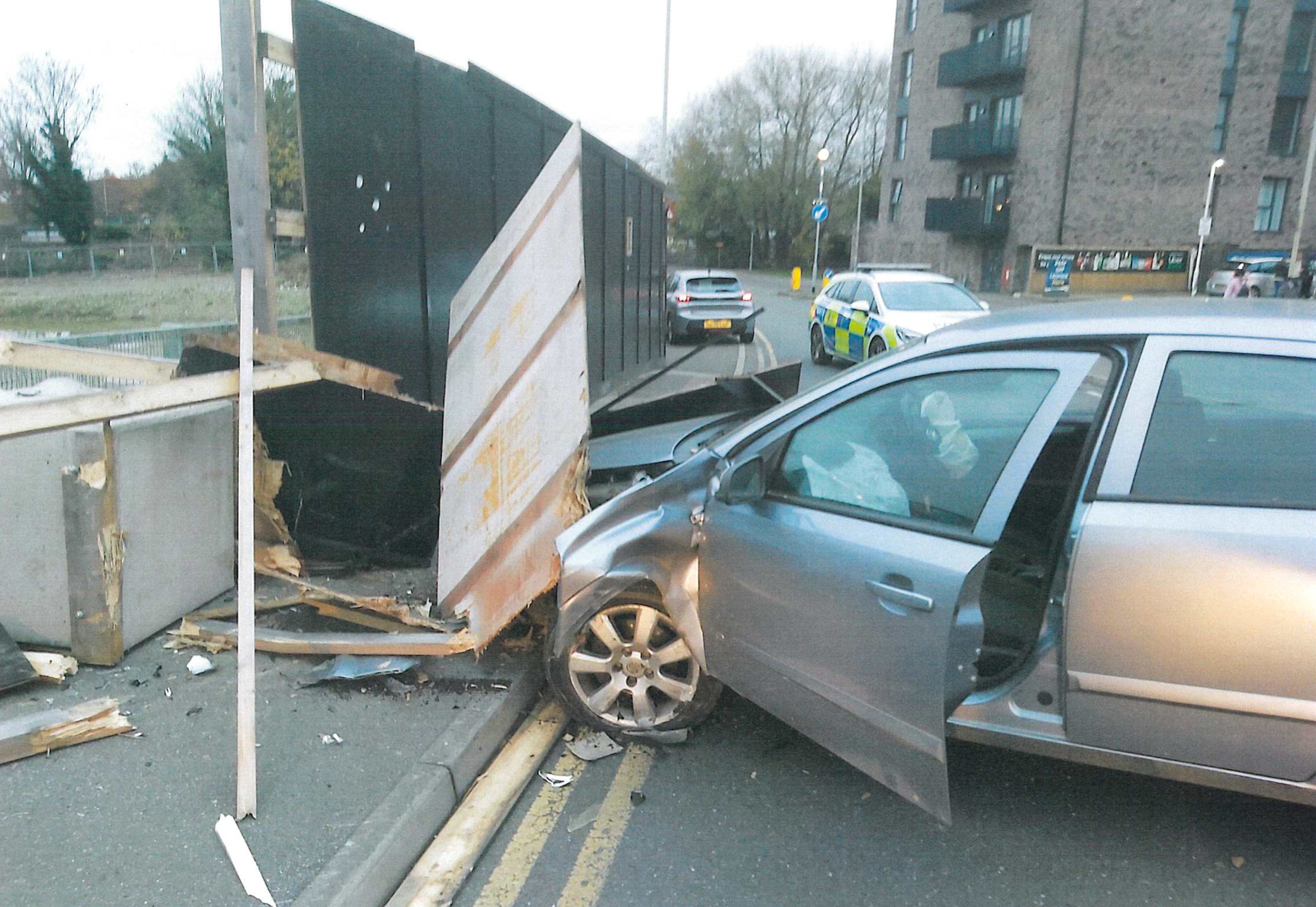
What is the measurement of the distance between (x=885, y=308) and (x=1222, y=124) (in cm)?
3393

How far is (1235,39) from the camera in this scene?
123 feet

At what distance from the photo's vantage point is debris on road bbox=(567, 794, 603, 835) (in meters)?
3.13

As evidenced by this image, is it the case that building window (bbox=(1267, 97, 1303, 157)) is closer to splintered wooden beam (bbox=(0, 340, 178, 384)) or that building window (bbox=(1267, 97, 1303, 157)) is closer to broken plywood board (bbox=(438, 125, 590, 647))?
broken plywood board (bbox=(438, 125, 590, 647))

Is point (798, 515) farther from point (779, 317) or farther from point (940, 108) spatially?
point (940, 108)

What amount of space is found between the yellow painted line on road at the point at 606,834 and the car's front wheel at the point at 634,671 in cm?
13

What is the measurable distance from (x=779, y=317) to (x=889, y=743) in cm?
2637

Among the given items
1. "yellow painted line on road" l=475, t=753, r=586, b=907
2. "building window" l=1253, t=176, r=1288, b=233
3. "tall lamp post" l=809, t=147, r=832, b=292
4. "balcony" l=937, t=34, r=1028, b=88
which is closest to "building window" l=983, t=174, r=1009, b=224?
"balcony" l=937, t=34, r=1028, b=88

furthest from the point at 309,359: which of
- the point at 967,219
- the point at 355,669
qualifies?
the point at 967,219

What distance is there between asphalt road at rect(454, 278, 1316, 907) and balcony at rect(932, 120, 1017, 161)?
40.3 m

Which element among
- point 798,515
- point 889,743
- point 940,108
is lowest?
point 889,743

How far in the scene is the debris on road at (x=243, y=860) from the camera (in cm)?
261

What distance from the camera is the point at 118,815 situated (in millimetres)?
2969

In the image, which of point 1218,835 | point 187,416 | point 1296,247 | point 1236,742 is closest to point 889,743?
point 1236,742

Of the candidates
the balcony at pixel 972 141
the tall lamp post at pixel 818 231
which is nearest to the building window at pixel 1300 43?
the balcony at pixel 972 141
